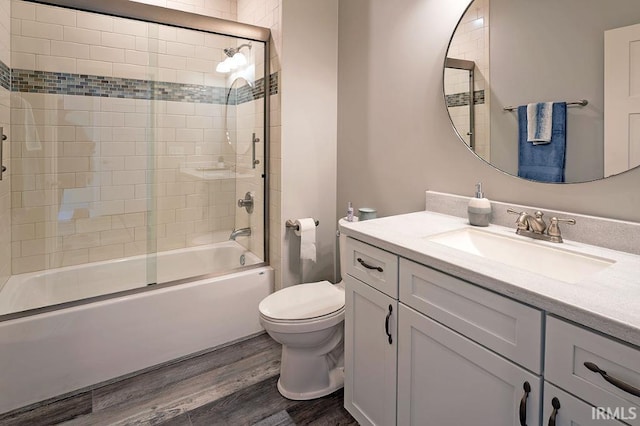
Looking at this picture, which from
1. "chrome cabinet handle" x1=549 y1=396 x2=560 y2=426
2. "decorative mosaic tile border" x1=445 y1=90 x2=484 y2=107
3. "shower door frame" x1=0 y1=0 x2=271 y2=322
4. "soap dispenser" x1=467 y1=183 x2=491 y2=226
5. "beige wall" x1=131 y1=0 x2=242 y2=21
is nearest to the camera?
"chrome cabinet handle" x1=549 y1=396 x2=560 y2=426

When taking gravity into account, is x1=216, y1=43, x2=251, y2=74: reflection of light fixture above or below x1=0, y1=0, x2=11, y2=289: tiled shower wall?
above

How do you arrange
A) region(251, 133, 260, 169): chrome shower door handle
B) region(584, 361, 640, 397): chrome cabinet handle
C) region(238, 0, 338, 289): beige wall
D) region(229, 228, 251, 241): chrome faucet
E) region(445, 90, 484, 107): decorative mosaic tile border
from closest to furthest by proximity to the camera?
region(584, 361, 640, 397): chrome cabinet handle, region(445, 90, 484, 107): decorative mosaic tile border, region(238, 0, 338, 289): beige wall, region(251, 133, 260, 169): chrome shower door handle, region(229, 228, 251, 241): chrome faucet

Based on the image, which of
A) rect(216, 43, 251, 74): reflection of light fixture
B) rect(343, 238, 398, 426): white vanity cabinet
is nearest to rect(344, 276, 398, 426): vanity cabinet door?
rect(343, 238, 398, 426): white vanity cabinet

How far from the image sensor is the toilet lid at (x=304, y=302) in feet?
5.71

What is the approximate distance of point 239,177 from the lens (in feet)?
8.77

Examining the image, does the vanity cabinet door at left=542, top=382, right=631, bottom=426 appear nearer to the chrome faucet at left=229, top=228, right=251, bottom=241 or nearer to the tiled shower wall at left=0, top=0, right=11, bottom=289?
the chrome faucet at left=229, top=228, right=251, bottom=241

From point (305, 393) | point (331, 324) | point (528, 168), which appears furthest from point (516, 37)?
point (305, 393)

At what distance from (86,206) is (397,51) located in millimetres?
2156

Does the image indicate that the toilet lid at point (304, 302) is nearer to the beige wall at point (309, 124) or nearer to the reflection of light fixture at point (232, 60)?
the beige wall at point (309, 124)

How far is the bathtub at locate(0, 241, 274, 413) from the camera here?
1764mm

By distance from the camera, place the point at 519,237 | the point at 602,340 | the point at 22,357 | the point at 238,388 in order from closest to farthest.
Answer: the point at 602,340 → the point at 519,237 → the point at 22,357 → the point at 238,388

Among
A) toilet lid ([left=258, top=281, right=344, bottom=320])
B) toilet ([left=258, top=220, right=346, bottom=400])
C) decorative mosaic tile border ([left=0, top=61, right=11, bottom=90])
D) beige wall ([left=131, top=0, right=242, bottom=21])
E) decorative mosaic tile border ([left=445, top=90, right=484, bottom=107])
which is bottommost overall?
toilet ([left=258, top=220, right=346, bottom=400])

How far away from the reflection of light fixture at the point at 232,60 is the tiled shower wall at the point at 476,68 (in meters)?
1.43

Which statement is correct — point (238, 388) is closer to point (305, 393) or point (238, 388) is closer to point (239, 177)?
point (305, 393)
